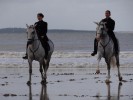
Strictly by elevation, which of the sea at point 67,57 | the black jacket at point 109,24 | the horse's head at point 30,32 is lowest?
the sea at point 67,57

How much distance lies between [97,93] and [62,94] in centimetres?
115

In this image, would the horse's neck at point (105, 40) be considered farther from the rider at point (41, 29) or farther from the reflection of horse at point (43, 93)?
the reflection of horse at point (43, 93)

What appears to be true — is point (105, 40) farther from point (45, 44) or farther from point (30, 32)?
point (30, 32)

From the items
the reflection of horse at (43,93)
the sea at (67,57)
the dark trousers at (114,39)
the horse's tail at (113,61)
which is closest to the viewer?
the reflection of horse at (43,93)

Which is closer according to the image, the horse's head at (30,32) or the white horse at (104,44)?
the horse's head at (30,32)

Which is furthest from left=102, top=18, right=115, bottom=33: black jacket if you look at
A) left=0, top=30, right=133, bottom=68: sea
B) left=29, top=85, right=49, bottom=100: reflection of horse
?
left=0, top=30, right=133, bottom=68: sea

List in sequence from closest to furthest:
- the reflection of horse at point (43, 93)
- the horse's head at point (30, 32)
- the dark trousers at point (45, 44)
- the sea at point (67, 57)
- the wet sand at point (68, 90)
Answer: the reflection of horse at point (43, 93), the wet sand at point (68, 90), the horse's head at point (30, 32), the dark trousers at point (45, 44), the sea at point (67, 57)

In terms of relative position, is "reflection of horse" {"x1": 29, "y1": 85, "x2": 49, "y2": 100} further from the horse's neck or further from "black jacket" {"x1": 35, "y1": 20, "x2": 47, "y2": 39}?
the horse's neck

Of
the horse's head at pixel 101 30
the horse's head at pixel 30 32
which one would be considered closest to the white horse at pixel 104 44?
the horse's head at pixel 101 30

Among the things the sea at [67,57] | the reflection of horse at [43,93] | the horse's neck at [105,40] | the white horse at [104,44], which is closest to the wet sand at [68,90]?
the reflection of horse at [43,93]

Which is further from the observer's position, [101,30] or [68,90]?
[101,30]

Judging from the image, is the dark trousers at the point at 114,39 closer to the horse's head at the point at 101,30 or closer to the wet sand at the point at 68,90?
the horse's head at the point at 101,30

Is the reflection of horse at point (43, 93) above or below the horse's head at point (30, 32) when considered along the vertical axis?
below

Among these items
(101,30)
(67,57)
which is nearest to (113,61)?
(101,30)
